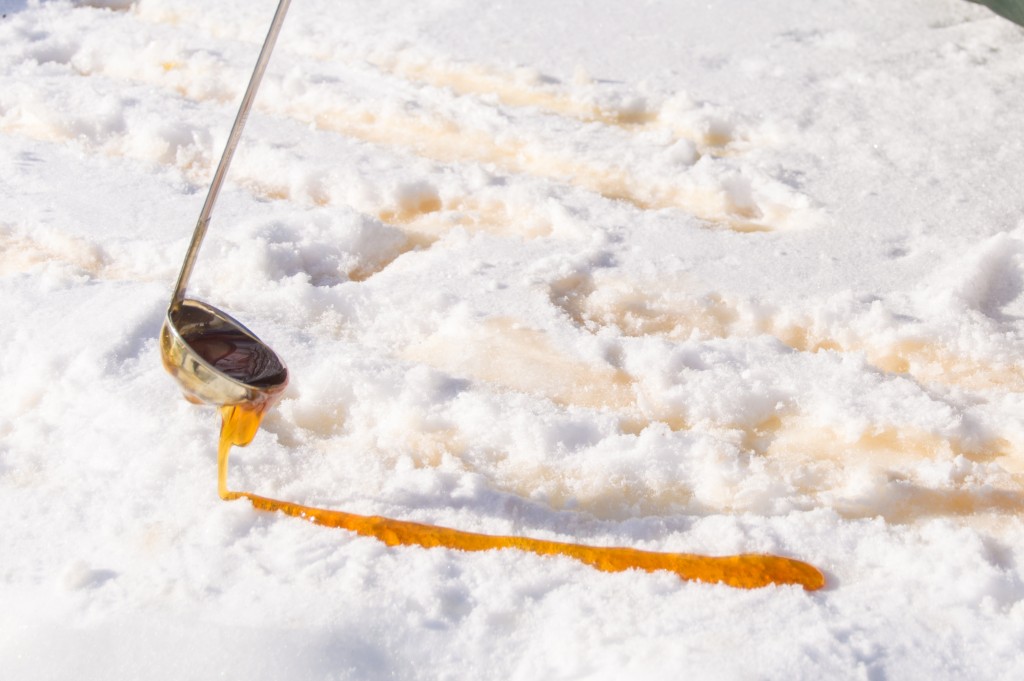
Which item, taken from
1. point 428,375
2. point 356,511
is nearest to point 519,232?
point 428,375

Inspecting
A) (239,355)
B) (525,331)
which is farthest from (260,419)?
(525,331)

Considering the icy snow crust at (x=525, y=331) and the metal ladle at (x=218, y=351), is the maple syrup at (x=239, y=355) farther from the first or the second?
the icy snow crust at (x=525, y=331)

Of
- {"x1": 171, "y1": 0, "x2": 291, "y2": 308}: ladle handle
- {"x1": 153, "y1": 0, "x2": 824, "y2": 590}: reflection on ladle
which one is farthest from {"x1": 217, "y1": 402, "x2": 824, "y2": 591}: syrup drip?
{"x1": 171, "y1": 0, "x2": 291, "y2": 308}: ladle handle

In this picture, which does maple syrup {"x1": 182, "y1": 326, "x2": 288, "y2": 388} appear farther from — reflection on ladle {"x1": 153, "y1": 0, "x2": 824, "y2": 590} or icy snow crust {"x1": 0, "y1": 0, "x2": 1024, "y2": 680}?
icy snow crust {"x1": 0, "y1": 0, "x2": 1024, "y2": 680}

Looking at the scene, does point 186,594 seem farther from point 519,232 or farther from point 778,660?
point 519,232

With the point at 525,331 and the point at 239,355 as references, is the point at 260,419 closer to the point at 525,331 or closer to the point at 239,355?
the point at 239,355

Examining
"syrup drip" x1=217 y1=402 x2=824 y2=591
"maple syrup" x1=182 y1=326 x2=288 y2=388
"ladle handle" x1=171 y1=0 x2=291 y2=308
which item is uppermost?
"ladle handle" x1=171 y1=0 x2=291 y2=308

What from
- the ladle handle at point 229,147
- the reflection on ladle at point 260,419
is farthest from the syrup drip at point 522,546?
the ladle handle at point 229,147
